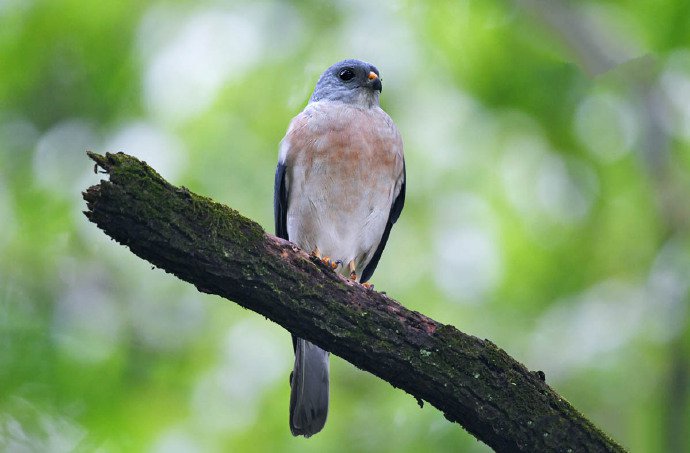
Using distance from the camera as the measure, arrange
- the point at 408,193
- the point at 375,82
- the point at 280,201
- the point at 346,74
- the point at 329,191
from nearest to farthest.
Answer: the point at 329,191 → the point at 280,201 → the point at 375,82 → the point at 346,74 → the point at 408,193

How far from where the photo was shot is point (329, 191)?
5.70 metres

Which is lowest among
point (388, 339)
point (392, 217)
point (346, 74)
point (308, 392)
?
point (388, 339)

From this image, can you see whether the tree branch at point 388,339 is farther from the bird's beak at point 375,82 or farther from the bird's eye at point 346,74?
the bird's eye at point 346,74

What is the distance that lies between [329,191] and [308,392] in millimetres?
1358

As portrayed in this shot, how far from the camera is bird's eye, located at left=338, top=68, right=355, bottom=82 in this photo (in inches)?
254

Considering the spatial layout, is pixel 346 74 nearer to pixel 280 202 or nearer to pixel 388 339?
pixel 280 202

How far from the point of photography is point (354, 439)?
7.00m

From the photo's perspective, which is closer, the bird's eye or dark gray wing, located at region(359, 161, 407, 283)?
dark gray wing, located at region(359, 161, 407, 283)

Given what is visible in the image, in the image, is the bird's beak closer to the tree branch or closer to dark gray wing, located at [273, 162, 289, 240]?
dark gray wing, located at [273, 162, 289, 240]

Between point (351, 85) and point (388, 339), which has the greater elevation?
point (351, 85)

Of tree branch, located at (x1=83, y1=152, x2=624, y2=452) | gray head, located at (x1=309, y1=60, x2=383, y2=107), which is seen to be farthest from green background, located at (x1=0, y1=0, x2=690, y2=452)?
tree branch, located at (x1=83, y1=152, x2=624, y2=452)

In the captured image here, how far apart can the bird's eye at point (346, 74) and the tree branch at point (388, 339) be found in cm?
294

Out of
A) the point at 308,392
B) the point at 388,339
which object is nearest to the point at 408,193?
the point at 308,392

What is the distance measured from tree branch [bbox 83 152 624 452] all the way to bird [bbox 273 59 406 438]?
6.15ft
